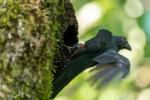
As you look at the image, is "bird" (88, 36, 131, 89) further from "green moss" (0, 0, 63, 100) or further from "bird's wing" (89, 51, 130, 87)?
"green moss" (0, 0, 63, 100)

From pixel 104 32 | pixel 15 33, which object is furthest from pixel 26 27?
pixel 104 32

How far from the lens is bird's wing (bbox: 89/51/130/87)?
296 centimetres

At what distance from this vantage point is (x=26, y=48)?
2.67m

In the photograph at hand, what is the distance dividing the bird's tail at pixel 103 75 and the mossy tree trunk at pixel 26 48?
0.91 ft

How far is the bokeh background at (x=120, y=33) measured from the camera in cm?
526

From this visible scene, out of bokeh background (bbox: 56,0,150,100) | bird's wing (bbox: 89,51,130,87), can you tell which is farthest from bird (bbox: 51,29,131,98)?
bokeh background (bbox: 56,0,150,100)

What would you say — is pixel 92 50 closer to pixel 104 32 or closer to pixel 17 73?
pixel 104 32

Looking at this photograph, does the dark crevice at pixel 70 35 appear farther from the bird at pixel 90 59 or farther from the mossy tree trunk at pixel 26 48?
the mossy tree trunk at pixel 26 48

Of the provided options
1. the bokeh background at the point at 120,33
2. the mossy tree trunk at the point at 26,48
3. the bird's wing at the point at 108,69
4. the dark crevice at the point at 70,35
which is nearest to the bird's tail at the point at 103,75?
the bird's wing at the point at 108,69

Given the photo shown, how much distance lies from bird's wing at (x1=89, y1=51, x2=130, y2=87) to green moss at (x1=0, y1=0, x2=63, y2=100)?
297 mm

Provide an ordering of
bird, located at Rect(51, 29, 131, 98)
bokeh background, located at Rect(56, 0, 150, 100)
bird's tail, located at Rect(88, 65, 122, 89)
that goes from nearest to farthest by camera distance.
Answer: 1. bird's tail, located at Rect(88, 65, 122, 89)
2. bird, located at Rect(51, 29, 131, 98)
3. bokeh background, located at Rect(56, 0, 150, 100)

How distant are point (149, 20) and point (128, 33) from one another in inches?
11.6

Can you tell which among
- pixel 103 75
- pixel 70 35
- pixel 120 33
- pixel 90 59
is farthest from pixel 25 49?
pixel 120 33

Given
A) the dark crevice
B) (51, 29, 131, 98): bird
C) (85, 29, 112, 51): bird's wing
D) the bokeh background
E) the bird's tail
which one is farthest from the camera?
the bokeh background
